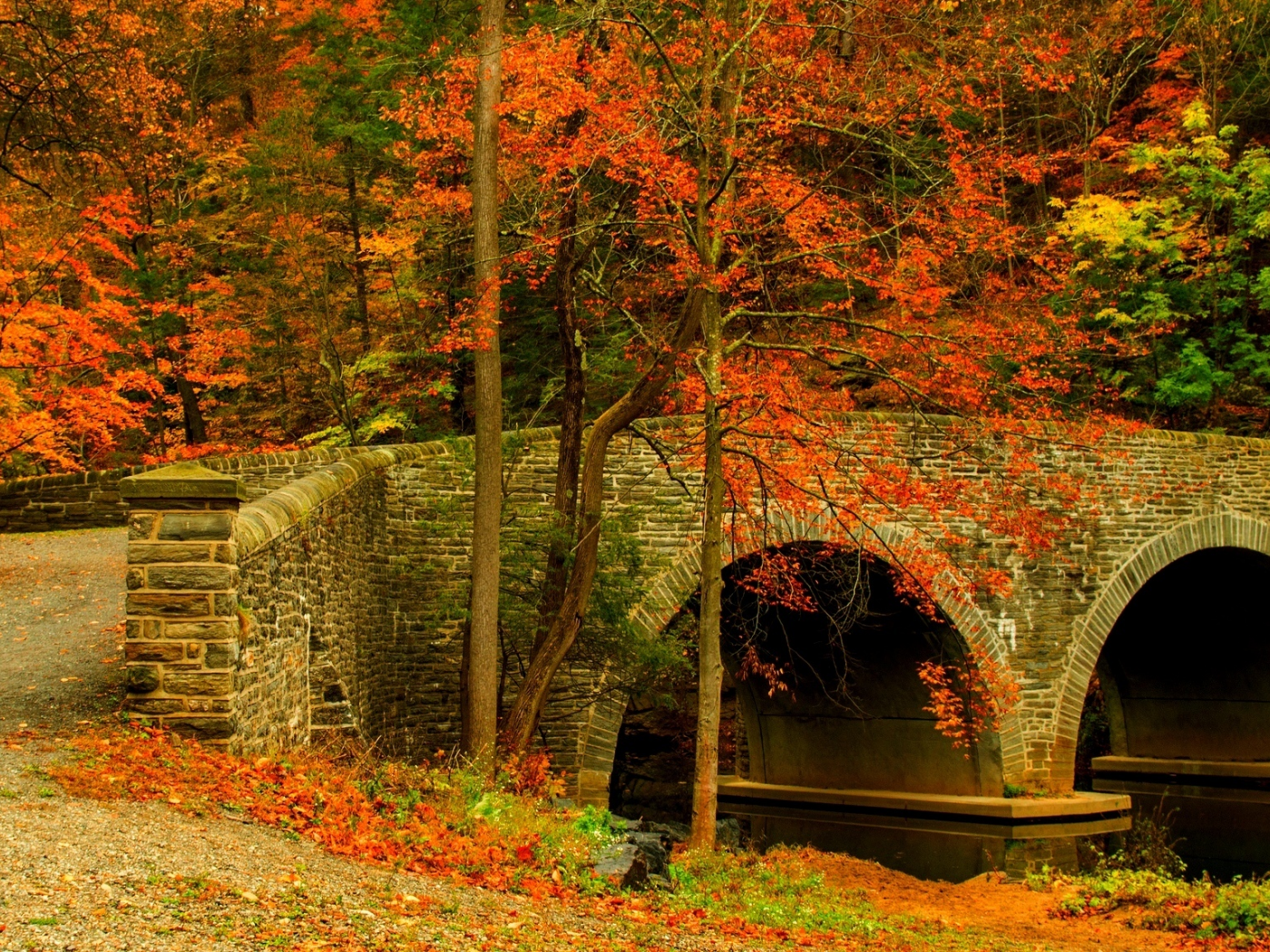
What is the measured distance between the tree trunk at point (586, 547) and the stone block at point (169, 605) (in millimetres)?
4497

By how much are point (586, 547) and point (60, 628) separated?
445cm

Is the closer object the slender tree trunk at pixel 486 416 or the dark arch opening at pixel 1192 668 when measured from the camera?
the slender tree trunk at pixel 486 416

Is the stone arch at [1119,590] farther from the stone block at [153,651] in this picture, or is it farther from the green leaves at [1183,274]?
the stone block at [153,651]

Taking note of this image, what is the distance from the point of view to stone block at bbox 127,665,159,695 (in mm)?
7129

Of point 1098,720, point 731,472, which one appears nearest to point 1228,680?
point 1098,720

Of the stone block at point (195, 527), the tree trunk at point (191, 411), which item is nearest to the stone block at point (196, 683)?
the stone block at point (195, 527)

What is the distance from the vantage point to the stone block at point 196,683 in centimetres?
717

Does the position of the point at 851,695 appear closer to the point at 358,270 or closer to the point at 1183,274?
the point at 1183,274

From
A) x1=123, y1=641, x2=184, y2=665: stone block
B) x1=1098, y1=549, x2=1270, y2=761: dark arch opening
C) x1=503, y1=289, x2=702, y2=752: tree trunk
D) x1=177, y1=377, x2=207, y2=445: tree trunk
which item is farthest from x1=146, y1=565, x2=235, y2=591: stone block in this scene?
x1=1098, y1=549, x2=1270, y2=761: dark arch opening

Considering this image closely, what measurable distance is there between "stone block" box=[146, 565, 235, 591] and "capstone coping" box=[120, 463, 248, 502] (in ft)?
1.34

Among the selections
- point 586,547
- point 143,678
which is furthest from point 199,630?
point 586,547

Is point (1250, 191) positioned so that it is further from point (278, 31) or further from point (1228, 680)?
point (278, 31)

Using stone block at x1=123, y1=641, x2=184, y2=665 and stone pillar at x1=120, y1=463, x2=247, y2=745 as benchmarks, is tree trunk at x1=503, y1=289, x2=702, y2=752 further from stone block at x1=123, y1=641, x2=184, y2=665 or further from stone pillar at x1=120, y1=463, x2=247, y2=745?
stone block at x1=123, y1=641, x2=184, y2=665

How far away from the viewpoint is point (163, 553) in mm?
7215
